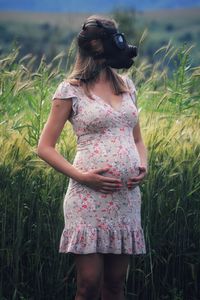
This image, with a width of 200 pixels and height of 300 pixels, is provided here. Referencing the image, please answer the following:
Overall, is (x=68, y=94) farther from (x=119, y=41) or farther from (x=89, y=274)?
(x=89, y=274)

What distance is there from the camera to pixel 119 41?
14.8 feet

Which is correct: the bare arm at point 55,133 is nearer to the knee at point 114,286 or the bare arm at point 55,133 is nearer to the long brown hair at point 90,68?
the long brown hair at point 90,68

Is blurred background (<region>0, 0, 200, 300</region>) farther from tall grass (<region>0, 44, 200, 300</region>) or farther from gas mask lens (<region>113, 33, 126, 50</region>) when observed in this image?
gas mask lens (<region>113, 33, 126, 50</region>)

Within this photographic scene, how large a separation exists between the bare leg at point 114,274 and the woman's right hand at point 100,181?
0.34 m

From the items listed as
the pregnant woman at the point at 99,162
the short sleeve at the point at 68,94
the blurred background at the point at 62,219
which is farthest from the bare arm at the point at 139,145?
the blurred background at the point at 62,219

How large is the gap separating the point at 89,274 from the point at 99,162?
0.51 m

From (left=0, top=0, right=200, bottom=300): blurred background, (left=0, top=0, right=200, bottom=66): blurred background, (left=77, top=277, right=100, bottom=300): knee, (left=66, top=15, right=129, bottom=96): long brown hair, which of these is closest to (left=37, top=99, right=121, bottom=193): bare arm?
(left=66, top=15, right=129, bottom=96): long brown hair

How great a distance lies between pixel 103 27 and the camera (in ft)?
14.7

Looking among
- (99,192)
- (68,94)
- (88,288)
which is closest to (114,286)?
(88,288)

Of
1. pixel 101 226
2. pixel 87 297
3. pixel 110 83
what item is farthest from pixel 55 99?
pixel 87 297

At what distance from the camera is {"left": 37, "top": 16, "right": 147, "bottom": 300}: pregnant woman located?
4363 millimetres

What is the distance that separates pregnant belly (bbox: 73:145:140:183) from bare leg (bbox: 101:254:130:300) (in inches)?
14.7

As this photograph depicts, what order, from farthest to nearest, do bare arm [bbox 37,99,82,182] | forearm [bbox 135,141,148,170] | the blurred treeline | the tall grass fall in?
the blurred treeline, the tall grass, forearm [bbox 135,141,148,170], bare arm [bbox 37,99,82,182]

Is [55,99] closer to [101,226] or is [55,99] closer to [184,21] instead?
[101,226]
